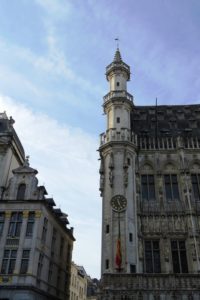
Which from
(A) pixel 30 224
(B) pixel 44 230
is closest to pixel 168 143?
(B) pixel 44 230

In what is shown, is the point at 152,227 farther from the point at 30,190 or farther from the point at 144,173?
the point at 30,190

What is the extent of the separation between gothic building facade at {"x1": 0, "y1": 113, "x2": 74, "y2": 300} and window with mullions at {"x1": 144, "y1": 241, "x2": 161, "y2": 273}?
11266 mm

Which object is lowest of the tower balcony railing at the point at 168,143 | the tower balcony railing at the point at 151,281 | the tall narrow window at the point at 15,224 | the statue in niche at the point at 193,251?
the tower balcony railing at the point at 151,281

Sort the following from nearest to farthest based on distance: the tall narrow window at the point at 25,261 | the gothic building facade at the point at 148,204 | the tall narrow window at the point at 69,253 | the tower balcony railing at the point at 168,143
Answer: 1. the gothic building facade at the point at 148,204
2. the tall narrow window at the point at 25,261
3. the tower balcony railing at the point at 168,143
4. the tall narrow window at the point at 69,253

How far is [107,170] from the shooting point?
35844 millimetres

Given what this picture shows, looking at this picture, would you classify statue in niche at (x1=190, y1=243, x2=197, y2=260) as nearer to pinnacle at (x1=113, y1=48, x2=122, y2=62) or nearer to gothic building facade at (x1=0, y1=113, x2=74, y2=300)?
gothic building facade at (x1=0, y1=113, x2=74, y2=300)

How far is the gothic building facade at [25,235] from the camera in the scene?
3048cm

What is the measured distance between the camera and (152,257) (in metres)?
31.8

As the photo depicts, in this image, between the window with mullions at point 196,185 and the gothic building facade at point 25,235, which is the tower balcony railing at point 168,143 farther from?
the gothic building facade at point 25,235

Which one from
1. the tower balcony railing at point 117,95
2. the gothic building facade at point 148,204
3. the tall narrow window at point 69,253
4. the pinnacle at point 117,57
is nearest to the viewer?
the gothic building facade at point 148,204

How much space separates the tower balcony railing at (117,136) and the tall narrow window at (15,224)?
12989 mm

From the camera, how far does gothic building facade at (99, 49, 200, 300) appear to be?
28.0 metres

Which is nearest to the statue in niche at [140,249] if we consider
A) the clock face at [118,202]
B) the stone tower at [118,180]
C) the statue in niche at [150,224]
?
the stone tower at [118,180]

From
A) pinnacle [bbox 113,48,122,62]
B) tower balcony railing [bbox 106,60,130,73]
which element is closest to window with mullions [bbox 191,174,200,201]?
tower balcony railing [bbox 106,60,130,73]
